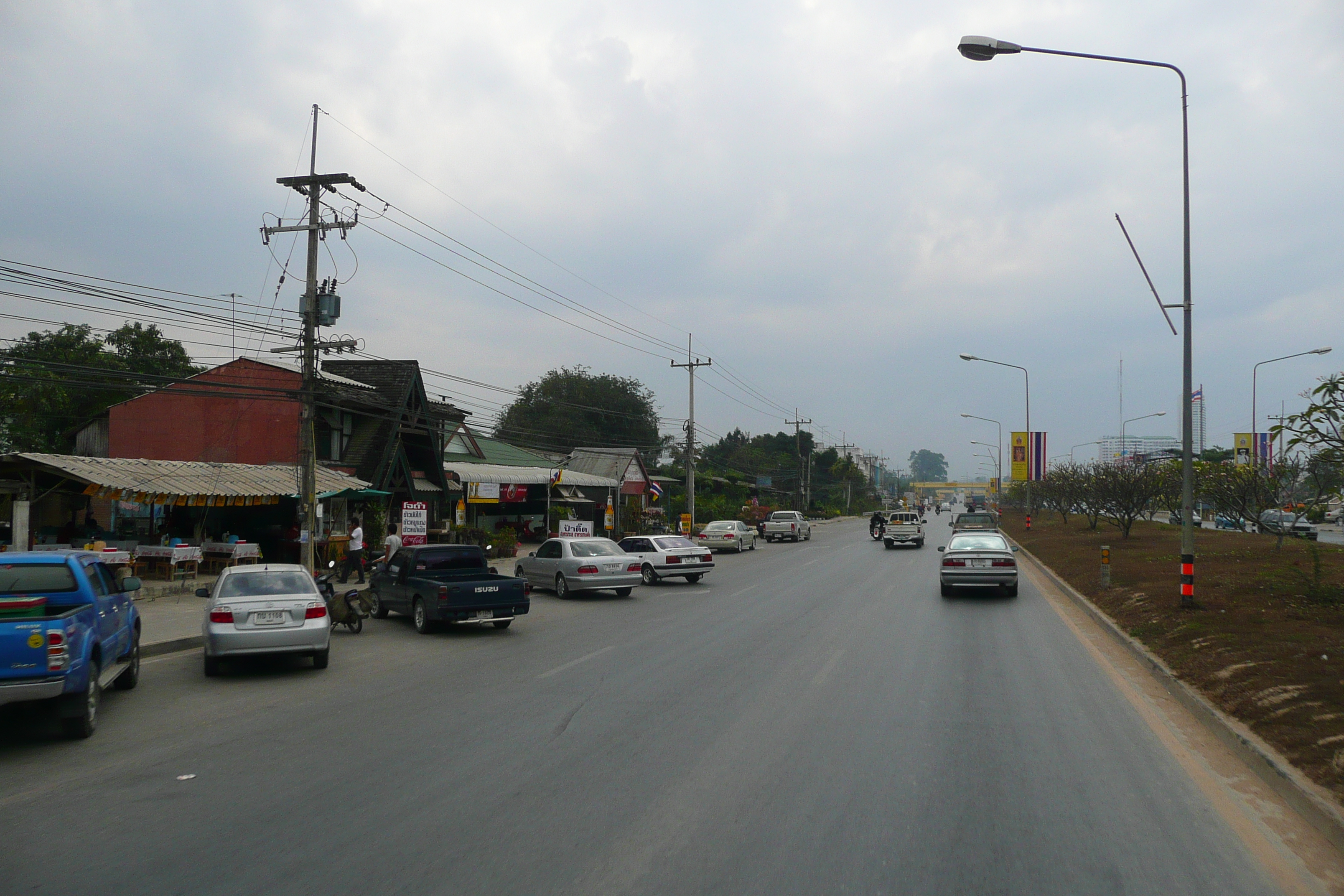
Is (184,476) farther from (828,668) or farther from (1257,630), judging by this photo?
(1257,630)

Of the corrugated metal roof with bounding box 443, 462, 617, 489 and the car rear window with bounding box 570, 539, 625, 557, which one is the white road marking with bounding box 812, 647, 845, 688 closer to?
the car rear window with bounding box 570, 539, 625, 557

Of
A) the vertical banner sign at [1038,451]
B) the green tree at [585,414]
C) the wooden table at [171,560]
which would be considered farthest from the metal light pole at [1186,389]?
the green tree at [585,414]

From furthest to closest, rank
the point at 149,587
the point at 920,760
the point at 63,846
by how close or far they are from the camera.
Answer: the point at 149,587, the point at 920,760, the point at 63,846

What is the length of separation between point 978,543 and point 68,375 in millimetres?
46412

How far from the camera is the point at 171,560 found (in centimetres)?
2223

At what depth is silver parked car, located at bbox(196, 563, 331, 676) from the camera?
11039mm

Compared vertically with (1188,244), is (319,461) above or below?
below

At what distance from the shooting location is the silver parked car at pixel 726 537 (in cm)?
4125

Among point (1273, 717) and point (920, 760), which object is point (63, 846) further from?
point (1273, 717)

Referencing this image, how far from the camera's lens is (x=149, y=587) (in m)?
21.0

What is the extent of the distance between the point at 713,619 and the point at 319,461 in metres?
18.8

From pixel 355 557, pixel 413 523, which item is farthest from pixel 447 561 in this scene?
pixel 413 523

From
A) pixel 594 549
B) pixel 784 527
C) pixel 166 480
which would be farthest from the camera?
pixel 784 527

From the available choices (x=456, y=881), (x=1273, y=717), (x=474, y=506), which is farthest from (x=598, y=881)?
(x=474, y=506)
